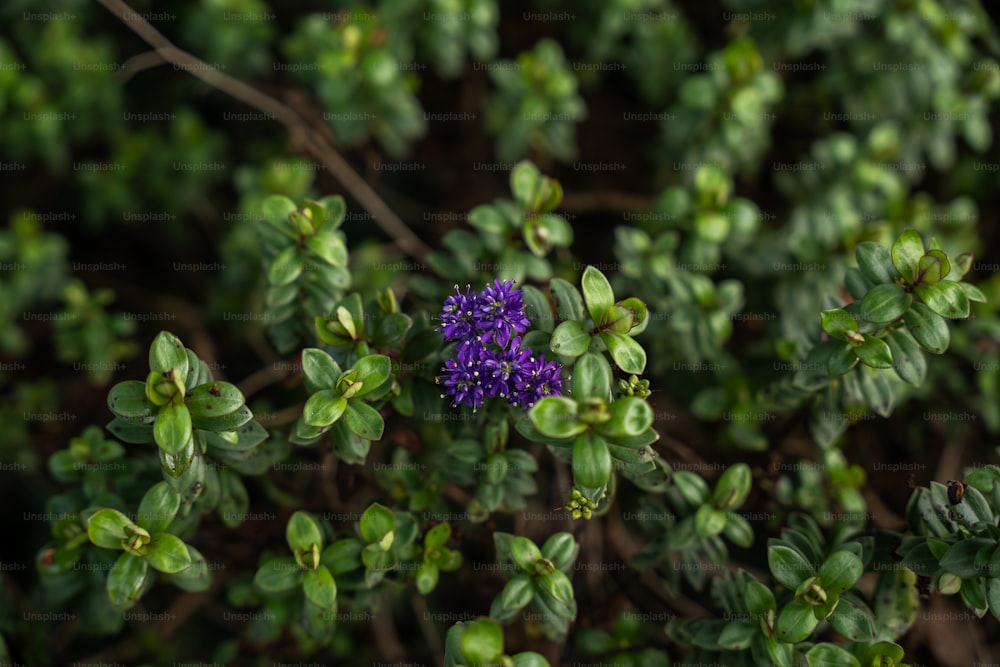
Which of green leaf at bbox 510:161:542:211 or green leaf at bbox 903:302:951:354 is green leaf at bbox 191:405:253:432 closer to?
green leaf at bbox 510:161:542:211

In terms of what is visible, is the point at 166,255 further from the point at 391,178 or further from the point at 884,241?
the point at 884,241

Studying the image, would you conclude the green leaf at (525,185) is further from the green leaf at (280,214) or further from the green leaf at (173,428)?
the green leaf at (173,428)

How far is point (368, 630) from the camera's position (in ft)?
8.36

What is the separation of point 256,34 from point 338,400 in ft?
6.85

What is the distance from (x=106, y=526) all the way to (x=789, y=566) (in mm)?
1548

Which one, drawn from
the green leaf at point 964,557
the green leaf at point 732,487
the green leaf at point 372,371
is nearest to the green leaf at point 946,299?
the green leaf at point 964,557

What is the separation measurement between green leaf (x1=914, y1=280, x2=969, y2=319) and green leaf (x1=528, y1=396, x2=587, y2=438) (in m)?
0.85

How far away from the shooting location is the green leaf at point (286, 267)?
1805mm

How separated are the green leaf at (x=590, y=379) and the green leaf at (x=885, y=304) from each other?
0.65 meters

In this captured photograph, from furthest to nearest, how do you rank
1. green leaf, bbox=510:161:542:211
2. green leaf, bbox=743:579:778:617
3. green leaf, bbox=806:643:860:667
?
1. green leaf, bbox=510:161:542:211
2. green leaf, bbox=743:579:778:617
3. green leaf, bbox=806:643:860:667

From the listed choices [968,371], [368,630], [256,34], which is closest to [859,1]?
[968,371]

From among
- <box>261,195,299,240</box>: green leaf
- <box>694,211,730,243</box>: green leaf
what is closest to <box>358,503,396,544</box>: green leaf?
<box>261,195,299,240</box>: green leaf

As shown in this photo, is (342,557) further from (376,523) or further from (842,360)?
(842,360)

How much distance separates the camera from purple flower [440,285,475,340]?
5.13ft
